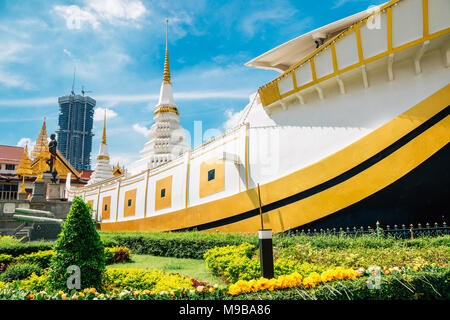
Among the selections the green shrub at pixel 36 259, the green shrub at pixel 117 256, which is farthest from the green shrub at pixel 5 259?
the green shrub at pixel 117 256

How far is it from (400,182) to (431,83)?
2.62 meters

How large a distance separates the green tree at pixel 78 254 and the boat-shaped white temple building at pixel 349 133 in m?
6.07

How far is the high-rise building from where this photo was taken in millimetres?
127250

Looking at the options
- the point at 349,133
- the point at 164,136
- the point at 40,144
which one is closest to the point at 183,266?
the point at 349,133

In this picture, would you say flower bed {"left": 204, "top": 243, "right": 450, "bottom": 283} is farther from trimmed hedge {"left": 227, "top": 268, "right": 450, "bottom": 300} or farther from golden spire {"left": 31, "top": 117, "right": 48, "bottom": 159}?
golden spire {"left": 31, "top": 117, "right": 48, "bottom": 159}

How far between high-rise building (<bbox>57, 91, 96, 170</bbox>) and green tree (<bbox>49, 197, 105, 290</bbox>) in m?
136

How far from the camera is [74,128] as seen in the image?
129m

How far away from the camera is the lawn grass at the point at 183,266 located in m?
6.62

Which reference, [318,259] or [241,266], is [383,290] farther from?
[318,259]

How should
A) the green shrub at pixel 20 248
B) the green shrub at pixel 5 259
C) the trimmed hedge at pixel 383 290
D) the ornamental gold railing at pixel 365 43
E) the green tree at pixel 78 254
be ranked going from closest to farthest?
the trimmed hedge at pixel 383 290 → the green tree at pixel 78 254 → the ornamental gold railing at pixel 365 43 → the green shrub at pixel 5 259 → the green shrub at pixel 20 248

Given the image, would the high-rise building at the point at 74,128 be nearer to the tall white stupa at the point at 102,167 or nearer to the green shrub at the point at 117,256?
the tall white stupa at the point at 102,167

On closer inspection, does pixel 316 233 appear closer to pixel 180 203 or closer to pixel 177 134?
pixel 180 203

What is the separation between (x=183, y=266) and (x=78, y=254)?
3957 millimetres
